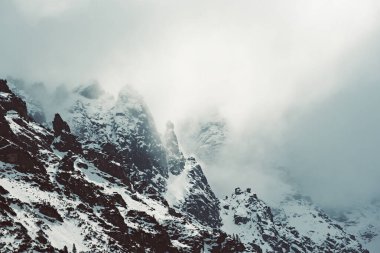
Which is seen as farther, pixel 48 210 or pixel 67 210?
pixel 67 210

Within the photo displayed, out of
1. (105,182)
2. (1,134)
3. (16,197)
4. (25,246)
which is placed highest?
(105,182)

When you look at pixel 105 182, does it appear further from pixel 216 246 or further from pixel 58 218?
pixel 58 218

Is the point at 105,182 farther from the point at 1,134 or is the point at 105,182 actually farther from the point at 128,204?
the point at 1,134

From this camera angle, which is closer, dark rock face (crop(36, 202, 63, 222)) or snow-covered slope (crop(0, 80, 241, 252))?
snow-covered slope (crop(0, 80, 241, 252))

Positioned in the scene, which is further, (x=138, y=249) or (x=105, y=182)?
(x=105, y=182)

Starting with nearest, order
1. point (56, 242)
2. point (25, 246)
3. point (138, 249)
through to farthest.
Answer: point (25, 246) → point (56, 242) → point (138, 249)

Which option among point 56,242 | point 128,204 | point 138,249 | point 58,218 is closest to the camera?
point 56,242

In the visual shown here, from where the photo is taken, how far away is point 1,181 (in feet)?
464

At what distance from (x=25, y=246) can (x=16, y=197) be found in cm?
1941

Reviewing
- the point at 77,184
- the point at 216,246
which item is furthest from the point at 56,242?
the point at 216,246

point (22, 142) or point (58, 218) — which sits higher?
point (22, 142)

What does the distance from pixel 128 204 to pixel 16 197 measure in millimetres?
51313

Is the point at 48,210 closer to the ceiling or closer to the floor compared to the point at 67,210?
closer to the floor

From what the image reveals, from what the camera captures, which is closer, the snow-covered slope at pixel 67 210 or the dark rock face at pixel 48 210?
the snow-covered slope at pixel 67 210
